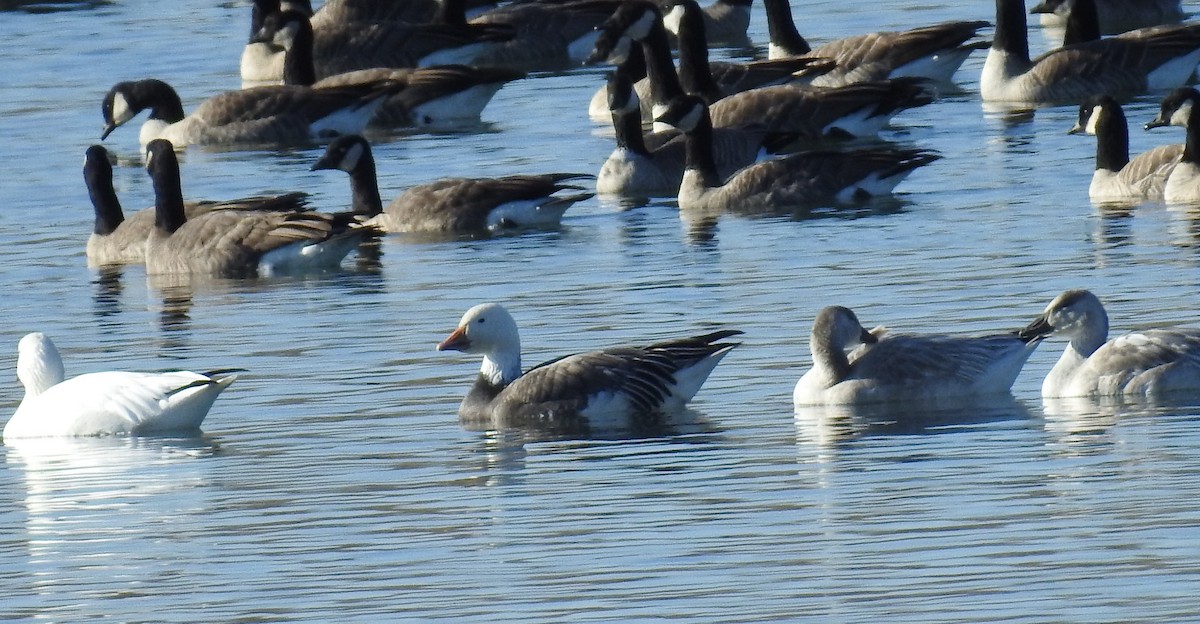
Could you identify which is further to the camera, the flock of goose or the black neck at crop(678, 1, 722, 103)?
→ the black neck at crop(678, 1, 722, 103)

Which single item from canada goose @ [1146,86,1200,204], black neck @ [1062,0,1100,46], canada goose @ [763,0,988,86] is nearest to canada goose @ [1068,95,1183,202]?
canada goose @ [1146,86,1200,204]

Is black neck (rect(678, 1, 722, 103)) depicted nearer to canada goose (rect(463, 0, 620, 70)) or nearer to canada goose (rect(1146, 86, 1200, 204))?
canada goose (rect(1146, 86, 1200, 204))

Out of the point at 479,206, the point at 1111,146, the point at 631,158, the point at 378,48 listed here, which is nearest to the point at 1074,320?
the point at 1111,146

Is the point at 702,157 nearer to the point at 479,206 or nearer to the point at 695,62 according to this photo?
the point at 479,206

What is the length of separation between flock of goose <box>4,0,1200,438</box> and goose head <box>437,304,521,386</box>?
0.04 ft

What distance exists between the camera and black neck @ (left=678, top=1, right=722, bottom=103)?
28.7 m

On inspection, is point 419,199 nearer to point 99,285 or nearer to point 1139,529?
point 99,285

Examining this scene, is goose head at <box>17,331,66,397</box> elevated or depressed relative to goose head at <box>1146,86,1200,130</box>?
depressed

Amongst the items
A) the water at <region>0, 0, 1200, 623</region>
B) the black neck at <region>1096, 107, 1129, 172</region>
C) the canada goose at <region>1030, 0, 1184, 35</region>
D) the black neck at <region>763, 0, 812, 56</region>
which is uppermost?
the black neck at <region>763, 0, 812, 56</region>

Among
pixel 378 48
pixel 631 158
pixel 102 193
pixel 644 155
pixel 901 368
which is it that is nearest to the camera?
pixel 901 368

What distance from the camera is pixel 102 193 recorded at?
22938 mm

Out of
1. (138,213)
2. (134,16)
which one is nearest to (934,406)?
(138,213)

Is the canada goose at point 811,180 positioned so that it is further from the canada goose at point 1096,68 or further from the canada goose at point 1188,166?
the canada goose at point 1096,68

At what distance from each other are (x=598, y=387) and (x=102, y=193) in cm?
985
